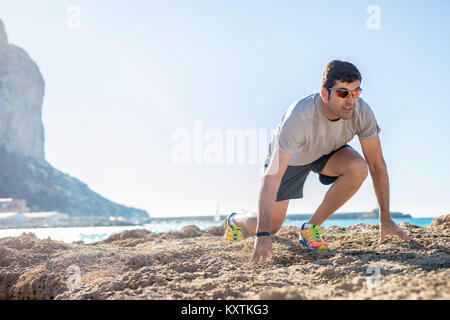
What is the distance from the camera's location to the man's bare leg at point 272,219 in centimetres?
304

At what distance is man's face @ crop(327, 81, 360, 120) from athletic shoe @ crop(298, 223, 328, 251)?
30.7 inches

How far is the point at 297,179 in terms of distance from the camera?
2947 mm

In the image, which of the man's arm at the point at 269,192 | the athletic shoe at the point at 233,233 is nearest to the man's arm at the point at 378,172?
the man's arm at the point at 269,192

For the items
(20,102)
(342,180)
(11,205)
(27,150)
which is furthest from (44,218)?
(342,180)

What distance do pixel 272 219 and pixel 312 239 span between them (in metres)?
0.62

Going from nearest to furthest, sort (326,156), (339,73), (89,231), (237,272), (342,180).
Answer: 1. (237,272)
2. (339,73)
3. (342,180)
4. (326,156)
5. (89,231)

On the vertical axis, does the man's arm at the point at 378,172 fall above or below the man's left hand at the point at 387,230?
above

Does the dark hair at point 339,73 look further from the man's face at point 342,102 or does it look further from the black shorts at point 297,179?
the black shorts at point 297,179

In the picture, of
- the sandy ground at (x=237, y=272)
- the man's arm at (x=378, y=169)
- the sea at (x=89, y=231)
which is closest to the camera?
the sandy ground at (x=237, y=272)

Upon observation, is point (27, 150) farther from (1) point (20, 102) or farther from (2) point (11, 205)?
(2) point (11, 205)

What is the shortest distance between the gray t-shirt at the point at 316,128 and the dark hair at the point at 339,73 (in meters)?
0.18

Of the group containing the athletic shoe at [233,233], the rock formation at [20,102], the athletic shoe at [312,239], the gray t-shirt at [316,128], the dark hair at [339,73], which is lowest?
the athletic shoe at [233,233]

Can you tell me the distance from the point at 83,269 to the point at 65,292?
461 millimetres
